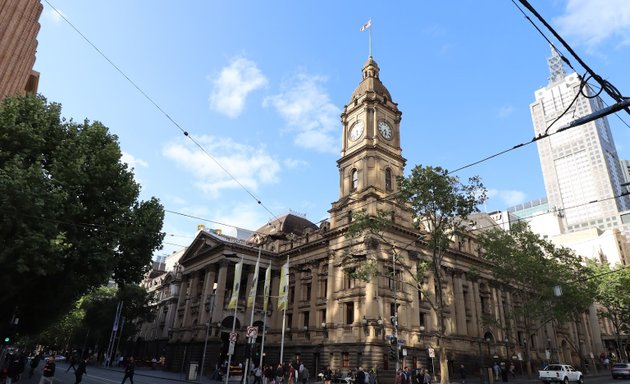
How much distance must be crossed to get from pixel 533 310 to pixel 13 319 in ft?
142

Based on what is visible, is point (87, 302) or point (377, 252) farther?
point (87, 302)

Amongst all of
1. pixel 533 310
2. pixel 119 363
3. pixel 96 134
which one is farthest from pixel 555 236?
pixel 96 134

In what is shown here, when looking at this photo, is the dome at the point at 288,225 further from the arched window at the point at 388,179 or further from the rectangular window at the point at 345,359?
the rectangular window at the point at 345,359

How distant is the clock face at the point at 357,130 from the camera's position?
154 feet

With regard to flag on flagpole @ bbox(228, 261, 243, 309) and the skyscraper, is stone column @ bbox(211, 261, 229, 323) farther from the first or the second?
the skyscraper

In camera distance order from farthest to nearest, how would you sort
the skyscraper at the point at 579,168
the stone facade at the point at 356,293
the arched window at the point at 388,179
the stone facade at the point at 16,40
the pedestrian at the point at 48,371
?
1. the skyscraper at the point at 579,168
2. the arched window at the point at 388,179
3. the stone facade at the point at 356,293
4. the stone facade at the point at 16,40
5. the pedestrian at the point at 48,371

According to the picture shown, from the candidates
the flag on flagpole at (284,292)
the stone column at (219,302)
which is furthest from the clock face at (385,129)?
the stone column at (219,302)

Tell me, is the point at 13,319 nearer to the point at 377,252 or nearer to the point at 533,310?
the point at 377,252

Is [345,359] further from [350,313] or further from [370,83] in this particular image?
[370,83]

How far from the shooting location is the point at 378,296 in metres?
36.9

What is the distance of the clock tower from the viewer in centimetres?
4291

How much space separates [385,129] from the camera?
A: 47.7 m

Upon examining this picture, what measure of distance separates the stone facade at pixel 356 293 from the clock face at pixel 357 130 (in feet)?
0.48

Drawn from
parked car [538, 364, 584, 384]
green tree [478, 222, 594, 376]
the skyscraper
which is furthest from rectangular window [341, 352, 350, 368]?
the skyscraper
